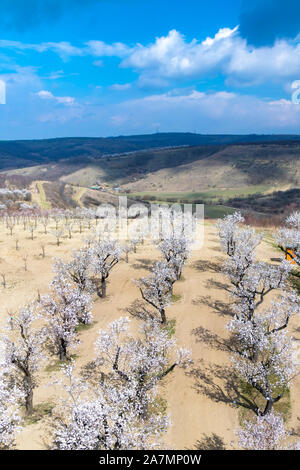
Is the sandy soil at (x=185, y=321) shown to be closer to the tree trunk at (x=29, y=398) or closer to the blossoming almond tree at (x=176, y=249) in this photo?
the tree trunk at (x=29, y=398)

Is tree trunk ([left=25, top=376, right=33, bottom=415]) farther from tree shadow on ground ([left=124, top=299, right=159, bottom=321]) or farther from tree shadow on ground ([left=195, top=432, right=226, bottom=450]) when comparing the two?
tree shadow on ground ([left=124, top=299, right=159, bottom=321])

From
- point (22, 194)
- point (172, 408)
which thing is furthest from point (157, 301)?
point (22, 194)

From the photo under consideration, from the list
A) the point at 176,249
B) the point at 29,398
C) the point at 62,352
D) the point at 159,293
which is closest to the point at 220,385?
the point at 159,293

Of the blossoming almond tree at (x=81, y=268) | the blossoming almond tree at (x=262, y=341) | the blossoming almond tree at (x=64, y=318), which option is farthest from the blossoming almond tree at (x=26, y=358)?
the blossoming almond tree at (x=262, y=341)

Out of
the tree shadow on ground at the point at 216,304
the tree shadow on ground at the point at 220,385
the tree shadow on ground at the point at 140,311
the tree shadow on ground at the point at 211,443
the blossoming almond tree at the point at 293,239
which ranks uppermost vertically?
the blossoming almond tree at the point at 293,239

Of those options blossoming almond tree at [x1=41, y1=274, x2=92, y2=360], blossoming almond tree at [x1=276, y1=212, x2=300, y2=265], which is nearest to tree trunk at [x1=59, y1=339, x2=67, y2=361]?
blossoming almond tree at [x1=41, y1=274, x2=92, y2=360]

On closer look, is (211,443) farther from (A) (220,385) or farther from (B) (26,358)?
(B) (26,358)

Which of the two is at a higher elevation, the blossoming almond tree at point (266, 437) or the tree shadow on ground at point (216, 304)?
the blossoming almond tree at point (266, 437)

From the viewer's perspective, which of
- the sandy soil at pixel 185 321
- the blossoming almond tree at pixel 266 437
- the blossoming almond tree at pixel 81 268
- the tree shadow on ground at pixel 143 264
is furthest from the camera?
the tree shadow on ground at pixel 143 264
